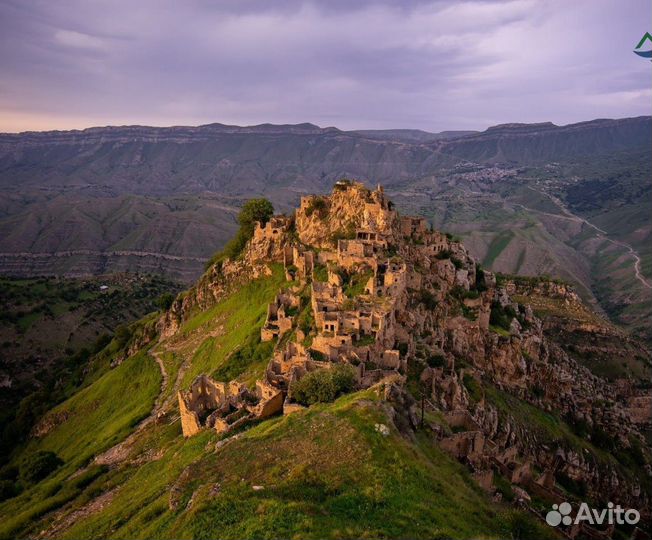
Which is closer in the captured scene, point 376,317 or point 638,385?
point 376,317

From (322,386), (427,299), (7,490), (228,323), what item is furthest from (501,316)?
(7,490)

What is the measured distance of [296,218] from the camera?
77.5m

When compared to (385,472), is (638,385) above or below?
below

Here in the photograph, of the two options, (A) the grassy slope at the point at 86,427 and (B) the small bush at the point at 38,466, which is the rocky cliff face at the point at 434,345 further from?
(B) the small bush at the point at 38,466

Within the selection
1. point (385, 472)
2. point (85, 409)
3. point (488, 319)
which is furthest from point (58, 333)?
point (385, 472)

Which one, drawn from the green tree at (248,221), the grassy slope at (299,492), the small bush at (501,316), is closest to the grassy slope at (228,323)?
the green tree at (248,221)

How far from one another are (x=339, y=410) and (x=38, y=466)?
45.5m

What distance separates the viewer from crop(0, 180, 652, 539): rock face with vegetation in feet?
71.5

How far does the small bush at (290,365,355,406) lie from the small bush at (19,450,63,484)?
39.0 meters

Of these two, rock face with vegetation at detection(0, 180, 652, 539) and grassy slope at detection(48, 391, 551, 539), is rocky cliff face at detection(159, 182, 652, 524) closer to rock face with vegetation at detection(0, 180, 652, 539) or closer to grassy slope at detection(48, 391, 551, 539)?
rock face with vegetation at detection(0, 180, 652, 539)

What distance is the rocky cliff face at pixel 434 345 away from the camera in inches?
1512

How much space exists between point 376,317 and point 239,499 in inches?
1004

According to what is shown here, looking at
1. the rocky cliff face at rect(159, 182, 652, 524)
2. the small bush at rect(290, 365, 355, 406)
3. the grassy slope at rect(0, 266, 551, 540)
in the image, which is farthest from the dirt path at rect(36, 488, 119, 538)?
the small bush at rect(290, 365, 355, 406)

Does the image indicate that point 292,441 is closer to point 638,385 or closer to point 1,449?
point 1,449
